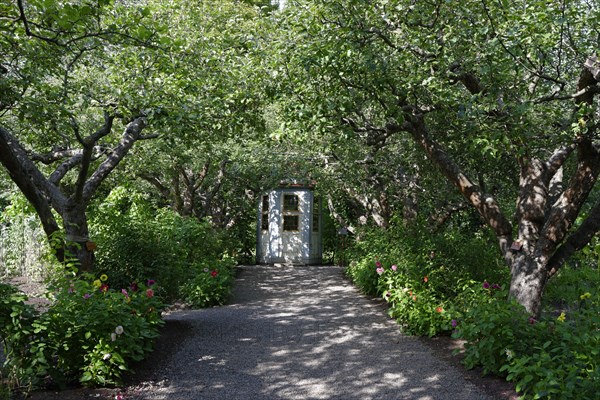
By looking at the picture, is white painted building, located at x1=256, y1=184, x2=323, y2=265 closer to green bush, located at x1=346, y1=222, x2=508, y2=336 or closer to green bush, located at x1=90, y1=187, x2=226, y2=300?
green bush, located at x1=346, y1=222, x2=508, y2=336

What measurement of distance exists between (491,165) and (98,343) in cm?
651

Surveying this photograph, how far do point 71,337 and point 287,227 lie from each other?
12.3m

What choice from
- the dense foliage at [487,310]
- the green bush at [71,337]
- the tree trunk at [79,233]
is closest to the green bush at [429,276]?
the dense foliage at [487,310]

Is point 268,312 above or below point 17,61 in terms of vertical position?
below

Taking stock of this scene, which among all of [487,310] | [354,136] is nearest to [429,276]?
[354,136]

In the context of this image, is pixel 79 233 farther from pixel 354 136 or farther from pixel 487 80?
pixel 487 80

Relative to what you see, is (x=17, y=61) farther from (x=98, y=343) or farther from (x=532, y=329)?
(x=532, y=329)

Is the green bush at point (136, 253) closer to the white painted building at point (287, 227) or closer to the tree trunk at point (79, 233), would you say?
the tree trunk at point (79, 233)

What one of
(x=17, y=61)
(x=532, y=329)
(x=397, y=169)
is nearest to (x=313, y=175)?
(x=397, y=169)

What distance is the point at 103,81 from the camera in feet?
26.1

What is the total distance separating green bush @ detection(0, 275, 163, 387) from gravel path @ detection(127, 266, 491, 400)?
38cm

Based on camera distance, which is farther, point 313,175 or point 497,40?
point 313,175

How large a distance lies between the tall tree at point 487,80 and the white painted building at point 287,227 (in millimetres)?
9810

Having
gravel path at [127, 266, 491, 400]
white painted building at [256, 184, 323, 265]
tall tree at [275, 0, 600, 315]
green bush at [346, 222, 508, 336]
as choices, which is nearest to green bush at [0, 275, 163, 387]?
gravel path at [127, 266, 491, 400]
